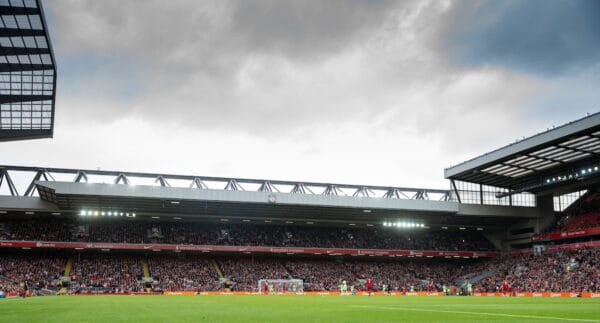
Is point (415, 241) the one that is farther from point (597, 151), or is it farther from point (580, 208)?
point (597, 151)

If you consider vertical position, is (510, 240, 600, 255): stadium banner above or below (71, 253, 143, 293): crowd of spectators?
above

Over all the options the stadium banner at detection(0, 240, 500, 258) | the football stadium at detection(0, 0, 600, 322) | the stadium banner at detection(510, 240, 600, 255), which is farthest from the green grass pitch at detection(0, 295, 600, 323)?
the stadium banner at detection(510, 240, 600, 255)

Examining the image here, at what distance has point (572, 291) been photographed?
56531mm

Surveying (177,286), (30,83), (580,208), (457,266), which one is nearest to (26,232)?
(177,286)

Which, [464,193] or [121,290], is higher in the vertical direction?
[464,193]

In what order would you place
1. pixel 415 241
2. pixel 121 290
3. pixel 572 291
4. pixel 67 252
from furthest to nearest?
pixel 415 241
pixel 67 252
pixel 121 290
pixel 572 291

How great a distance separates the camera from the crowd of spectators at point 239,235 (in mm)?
66450

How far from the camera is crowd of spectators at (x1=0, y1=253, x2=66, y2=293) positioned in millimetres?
57631

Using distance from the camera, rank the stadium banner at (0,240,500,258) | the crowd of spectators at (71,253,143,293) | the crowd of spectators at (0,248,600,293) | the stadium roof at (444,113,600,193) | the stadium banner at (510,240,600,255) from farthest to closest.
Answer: the stadium banner at (0,240,500,258) → the stadium banner at (510,240,600,255) → the crowd of spectators at (71,253,143,293) → the crowd of spectators at (0,248,600,293) → the stadium roof at (444,113,600,193)

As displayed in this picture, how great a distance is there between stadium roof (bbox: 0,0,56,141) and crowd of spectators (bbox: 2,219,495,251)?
77.2 ft


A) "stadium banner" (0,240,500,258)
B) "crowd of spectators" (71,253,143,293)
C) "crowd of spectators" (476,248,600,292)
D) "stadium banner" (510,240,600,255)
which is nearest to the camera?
"crowd of spectators" (476,248,600,292)

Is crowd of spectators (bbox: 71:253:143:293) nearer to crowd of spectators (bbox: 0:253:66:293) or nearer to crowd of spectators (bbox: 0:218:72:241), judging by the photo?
crowd of spectators (bbox: 0:253:66:293)

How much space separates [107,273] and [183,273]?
9.07 m

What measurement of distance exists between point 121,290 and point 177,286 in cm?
644
